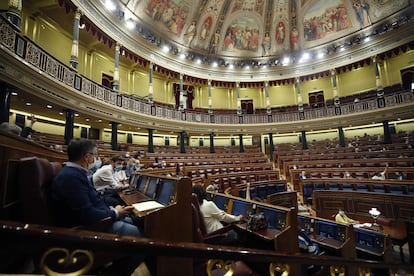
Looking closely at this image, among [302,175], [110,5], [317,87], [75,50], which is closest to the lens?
[75,50]

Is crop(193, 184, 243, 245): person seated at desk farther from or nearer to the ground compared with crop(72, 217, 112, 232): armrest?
nearer to the ground

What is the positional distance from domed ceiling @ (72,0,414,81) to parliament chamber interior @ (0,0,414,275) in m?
0.10

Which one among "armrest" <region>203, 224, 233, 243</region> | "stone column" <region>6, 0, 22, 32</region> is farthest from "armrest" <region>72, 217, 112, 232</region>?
"stone column" <region>6, 0, 22, 32</region>

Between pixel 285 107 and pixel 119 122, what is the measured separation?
1422cm

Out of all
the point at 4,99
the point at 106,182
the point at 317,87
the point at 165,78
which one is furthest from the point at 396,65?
the point at 4,99

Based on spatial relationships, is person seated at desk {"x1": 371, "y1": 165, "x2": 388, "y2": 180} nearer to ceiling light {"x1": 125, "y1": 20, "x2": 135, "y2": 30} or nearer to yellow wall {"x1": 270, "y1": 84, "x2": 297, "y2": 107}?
yellow wall {"x1": 270, "y1": 84, "x2": 297, "y2": 107}

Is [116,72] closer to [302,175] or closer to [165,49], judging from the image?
[165,49]

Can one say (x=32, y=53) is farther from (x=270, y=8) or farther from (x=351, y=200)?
(x=270, y=8)

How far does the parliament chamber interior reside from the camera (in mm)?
1318

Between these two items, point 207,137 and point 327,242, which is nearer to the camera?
point 327,242

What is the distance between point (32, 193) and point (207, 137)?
1641 cm

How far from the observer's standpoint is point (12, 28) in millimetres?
5062

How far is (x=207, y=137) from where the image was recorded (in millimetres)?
17688

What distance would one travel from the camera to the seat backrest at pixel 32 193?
129 cm
